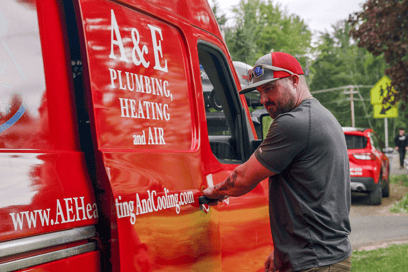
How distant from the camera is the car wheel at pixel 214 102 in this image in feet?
11.7

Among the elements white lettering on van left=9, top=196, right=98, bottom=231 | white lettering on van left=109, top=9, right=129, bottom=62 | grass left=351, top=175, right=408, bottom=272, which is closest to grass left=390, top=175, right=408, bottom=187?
grass left=351, top=175, right=408, bottom=272

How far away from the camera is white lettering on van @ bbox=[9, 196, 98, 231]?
1.52 meters

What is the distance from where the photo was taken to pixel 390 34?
48.6ft

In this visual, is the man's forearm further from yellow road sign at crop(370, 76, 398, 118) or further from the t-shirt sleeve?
yellow road sign at crop(370, 76, 398, 118)

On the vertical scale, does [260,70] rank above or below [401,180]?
above

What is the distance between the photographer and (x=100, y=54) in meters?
1.98

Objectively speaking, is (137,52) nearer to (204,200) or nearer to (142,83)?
(142,83)

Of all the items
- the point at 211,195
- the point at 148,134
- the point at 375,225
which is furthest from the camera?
the point at 375,225

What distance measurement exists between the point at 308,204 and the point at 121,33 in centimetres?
119

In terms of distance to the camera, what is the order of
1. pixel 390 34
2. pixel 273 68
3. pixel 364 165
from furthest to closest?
pixel 390 34 < pixel 364 165 < pixel 273 68

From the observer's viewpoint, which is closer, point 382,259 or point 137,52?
point 137,52

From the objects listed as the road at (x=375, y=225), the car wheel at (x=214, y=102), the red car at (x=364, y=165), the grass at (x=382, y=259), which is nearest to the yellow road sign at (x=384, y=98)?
the road at (x=375, y=225)

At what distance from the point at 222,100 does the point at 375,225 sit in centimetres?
675

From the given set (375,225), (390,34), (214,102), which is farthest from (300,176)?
(390,34)
